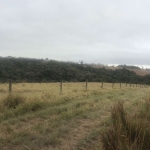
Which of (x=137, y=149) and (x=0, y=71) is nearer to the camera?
(x=137, y=149)

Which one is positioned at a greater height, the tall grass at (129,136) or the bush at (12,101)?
the tall grass at (129,136)

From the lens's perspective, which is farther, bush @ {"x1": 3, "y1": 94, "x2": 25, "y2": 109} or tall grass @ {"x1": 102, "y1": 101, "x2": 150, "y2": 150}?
bush @ {"x1": 3, "y1": 94, "x2": 25, "y2": 109}

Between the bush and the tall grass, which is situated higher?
the tall grass

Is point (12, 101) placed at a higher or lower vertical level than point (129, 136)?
lower

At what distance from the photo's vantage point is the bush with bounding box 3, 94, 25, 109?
929 cm

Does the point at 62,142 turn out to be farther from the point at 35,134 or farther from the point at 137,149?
the point at 137,149

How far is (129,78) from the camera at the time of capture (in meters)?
79.1

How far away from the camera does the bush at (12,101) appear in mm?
9293

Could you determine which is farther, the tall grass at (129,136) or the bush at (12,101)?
the bush at (12,101)

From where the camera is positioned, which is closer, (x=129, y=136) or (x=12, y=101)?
(x=129, y=136)

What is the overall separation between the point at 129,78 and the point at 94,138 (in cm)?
7644

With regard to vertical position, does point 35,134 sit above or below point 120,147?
below

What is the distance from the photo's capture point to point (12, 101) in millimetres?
9500

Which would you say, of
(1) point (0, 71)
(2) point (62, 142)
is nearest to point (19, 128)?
(2) point (62, 142)
